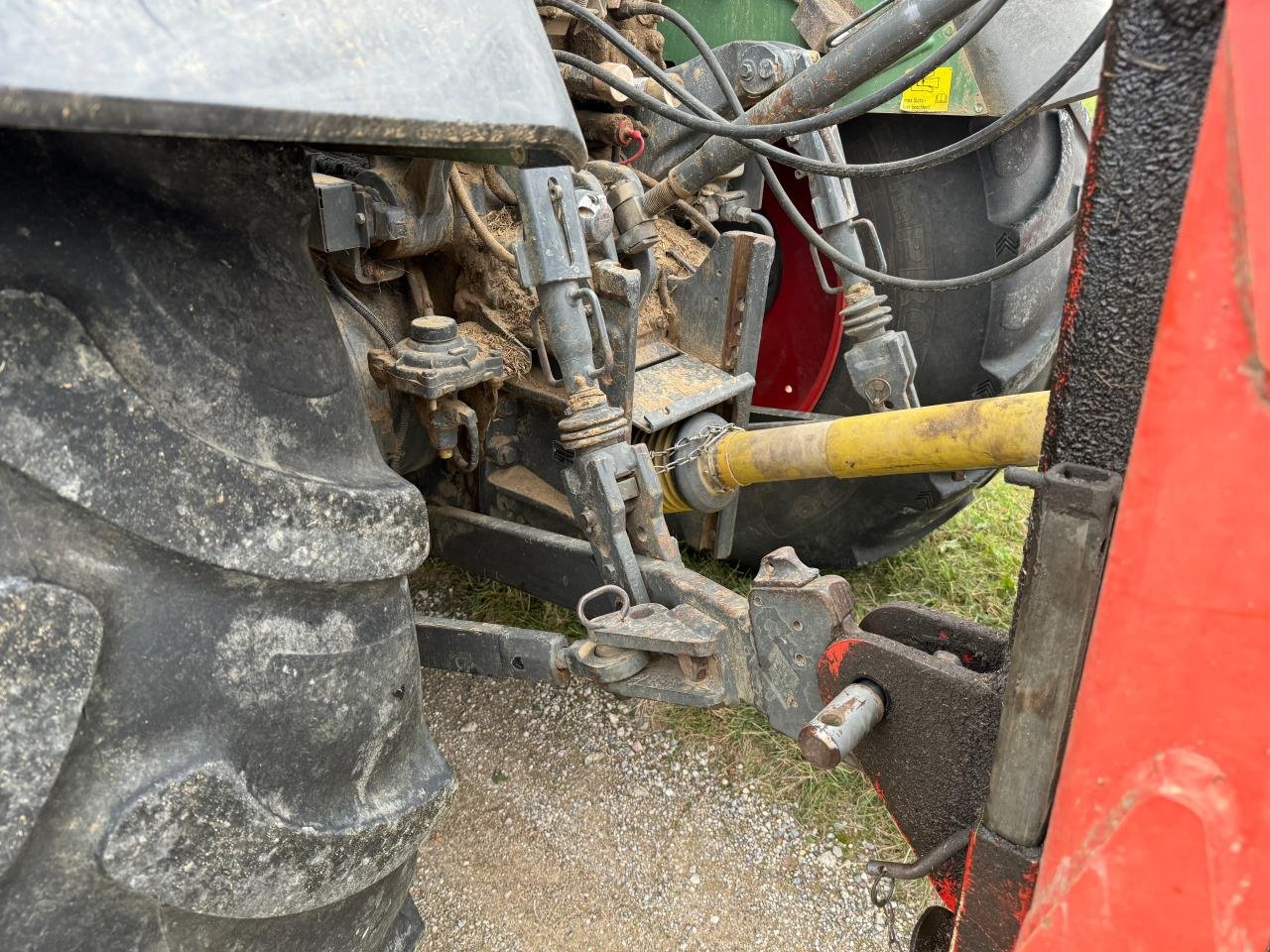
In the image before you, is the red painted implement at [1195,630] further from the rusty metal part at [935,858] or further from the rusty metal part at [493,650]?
the rusty metal part at [493,650]

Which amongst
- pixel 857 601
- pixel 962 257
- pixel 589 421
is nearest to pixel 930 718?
pixel 589 421

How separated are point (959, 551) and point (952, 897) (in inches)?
76.0

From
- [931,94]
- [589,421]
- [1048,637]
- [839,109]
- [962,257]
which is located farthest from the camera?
[962,257]

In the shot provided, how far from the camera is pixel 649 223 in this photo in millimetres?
1742

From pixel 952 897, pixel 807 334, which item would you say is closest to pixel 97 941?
pixel 952 897

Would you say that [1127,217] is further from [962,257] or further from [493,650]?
[962,257]

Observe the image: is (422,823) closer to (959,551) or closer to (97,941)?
(97,941)

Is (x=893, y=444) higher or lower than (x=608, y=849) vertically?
higher

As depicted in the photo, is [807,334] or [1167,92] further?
[807,334]

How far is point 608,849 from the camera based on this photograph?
1799mm

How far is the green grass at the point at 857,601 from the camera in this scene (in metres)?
1.92

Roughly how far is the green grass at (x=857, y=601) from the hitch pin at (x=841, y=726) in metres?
0.93

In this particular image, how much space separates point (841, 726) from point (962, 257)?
135cm

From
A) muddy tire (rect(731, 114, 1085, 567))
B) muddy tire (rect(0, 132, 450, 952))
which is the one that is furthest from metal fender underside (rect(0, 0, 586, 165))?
muddy tire (rect(731, 114, 1085, 567))
